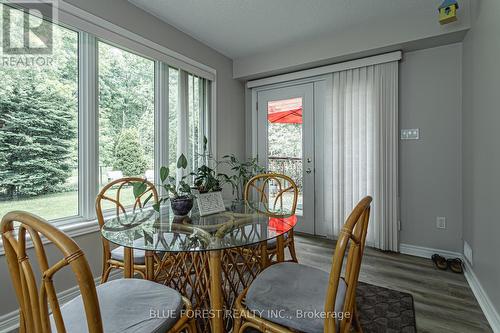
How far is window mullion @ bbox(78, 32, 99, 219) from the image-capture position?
2105 mm

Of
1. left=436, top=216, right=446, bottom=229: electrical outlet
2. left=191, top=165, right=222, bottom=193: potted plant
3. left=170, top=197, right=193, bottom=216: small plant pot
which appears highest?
left=191, top=165, right=222, bottom=193: potted plant

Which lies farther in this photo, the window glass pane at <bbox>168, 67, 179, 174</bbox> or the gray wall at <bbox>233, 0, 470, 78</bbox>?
the window glass pane at <bbox>168, 67, 179, 174</bbox>

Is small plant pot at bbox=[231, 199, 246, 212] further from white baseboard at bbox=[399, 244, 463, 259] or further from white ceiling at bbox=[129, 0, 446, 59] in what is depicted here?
white baseboard at bbox=[399, 244, 463, 259]

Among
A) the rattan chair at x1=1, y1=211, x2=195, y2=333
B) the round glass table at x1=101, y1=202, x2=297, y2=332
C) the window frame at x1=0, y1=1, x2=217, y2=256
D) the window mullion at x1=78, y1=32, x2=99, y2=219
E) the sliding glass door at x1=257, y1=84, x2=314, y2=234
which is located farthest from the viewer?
the sliding glass door at x1=257, y1=84, x2=314, y2=234

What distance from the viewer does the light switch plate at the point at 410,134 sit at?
2.76 m

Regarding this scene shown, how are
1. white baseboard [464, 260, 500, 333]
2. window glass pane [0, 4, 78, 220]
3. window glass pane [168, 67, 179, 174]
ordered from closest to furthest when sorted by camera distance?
white baseboard [464, 260, 500, 333]
window glass pane [0, 4, 78, 220]
window glass pane [168, 67, 179, 174]

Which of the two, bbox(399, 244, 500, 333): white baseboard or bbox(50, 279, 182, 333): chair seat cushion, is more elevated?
bbox(50, 279, 182, 333): chair seat cushion

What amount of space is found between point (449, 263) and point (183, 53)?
362 centimetres

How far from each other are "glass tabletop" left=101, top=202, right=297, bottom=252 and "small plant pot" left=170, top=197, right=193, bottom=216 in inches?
1.6

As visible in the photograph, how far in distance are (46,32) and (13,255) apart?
6.26 ft

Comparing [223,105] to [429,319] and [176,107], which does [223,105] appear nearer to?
[176,107]

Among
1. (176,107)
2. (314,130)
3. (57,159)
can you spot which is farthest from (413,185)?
(57,159)

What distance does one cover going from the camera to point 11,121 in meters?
1.75

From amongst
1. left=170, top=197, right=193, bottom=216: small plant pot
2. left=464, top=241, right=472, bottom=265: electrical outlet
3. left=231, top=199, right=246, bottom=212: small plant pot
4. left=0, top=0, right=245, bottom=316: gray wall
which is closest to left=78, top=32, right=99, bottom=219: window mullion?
left=0, top=0, right=245, bottom=316: gray wall
